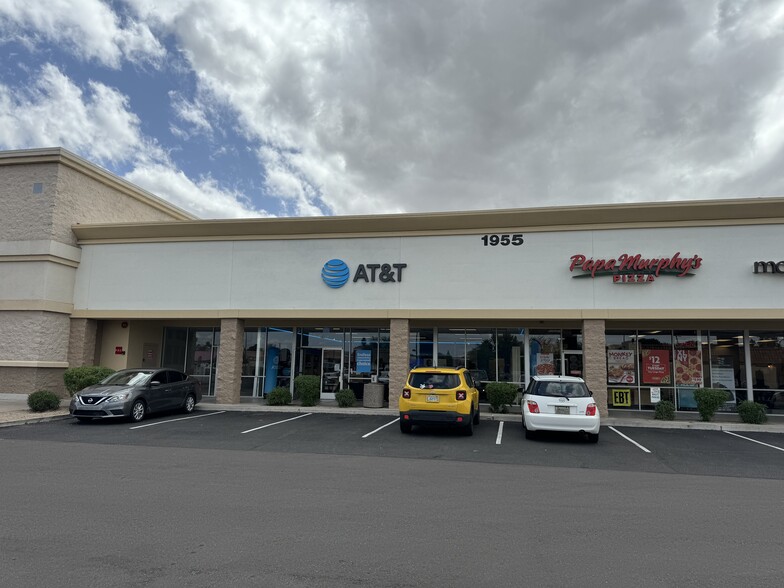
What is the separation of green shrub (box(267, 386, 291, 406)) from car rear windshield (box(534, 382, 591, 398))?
9785 mm

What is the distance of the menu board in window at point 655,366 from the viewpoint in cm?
1928

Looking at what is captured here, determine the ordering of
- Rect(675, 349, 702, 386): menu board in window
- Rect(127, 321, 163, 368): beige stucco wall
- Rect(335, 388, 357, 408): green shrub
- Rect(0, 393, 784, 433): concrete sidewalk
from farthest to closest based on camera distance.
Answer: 1. Rect(127, 321, 163, 368): beige stucco wall
2. Rect(675, 349, 702, 386): menu board in window
3. Rect(335, 388, 357, 408): green shrub
4. Rect(0, 393, 784, 433): concrete sidewalk

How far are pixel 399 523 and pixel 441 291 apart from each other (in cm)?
1283

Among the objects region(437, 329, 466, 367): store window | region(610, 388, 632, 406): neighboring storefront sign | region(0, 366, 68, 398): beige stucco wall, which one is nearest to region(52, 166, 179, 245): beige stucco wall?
region(0, 366, 68, 398): beige stucco wall

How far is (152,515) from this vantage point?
617 centimetres

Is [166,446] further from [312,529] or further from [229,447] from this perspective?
[312,529]

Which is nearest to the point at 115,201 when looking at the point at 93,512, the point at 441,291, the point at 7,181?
the point at 7,181

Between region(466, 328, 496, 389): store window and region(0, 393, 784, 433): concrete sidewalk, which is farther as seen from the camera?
region(466, 328, 496, 389): store window

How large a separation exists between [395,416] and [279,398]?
15.3 feet

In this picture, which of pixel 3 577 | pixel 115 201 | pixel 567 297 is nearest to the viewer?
pixel 3 577

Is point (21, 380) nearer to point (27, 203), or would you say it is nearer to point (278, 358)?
point (27, 203)

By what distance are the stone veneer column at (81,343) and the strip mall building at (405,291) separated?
55mm

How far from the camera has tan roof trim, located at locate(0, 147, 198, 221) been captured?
20281 millimetres

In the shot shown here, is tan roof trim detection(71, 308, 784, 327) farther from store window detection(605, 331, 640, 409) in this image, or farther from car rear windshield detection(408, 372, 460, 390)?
car rear windshield detection(408, 372, 460, 390)
